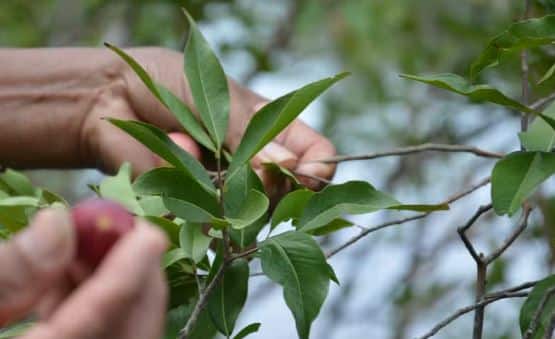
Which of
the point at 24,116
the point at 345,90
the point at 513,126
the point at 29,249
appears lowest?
the point at 345,90

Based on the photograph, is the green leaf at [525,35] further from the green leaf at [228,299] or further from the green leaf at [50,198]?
the green leaf at [50,198]

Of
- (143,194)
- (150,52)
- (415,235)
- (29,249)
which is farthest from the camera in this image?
(415,235)

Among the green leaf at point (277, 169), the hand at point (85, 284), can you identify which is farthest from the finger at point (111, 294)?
the green leaf at point (277, 169)

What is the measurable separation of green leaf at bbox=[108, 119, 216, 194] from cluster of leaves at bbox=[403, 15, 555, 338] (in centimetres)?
17

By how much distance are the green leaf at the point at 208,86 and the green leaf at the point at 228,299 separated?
9 cm

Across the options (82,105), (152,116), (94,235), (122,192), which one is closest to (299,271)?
(122,192)

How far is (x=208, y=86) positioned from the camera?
0.76 metres

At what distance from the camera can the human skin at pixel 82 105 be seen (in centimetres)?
124

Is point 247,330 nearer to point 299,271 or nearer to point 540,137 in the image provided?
point 299,271

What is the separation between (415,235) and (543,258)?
1055mm

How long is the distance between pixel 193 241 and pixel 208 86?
122 mm

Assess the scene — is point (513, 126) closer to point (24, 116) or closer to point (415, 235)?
point (415, 235)

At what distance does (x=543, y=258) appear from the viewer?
166cm

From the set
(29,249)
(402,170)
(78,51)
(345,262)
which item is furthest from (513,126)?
(29,249)
